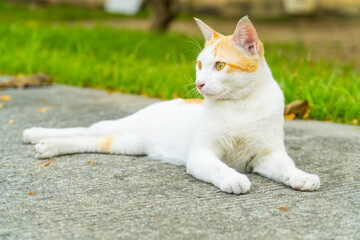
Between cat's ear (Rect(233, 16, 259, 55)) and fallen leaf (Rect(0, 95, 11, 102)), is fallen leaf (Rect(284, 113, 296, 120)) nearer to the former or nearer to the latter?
cat's ear (Rect(233, 16, 259, 55))

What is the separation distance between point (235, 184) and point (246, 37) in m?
0.81

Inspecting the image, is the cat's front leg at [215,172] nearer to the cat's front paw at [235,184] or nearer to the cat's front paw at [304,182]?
the cat's front paw at [235,184]

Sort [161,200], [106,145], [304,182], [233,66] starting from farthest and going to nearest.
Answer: [106,145]
[233,66]
[304,182]
[161,200]

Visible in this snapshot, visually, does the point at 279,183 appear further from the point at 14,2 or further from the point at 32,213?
the point at 14,2

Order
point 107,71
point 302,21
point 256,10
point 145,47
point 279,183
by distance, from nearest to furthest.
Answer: point 279,183
point 107,71
point 145,47
point 302,21
point 256,10

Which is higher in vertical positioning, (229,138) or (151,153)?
(229,138)

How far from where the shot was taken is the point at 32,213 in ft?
6.97

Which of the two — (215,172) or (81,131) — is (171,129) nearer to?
(215,172)

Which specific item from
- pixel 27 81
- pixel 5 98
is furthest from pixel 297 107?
pixel 27 81

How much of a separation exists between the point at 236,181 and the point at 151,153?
34.3 inches

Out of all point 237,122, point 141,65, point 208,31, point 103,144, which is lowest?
point 141,65

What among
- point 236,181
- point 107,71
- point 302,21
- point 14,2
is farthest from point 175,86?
point 14,2

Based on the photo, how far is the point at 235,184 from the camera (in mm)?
Answer: 2314

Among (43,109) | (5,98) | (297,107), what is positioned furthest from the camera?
(5,98)
